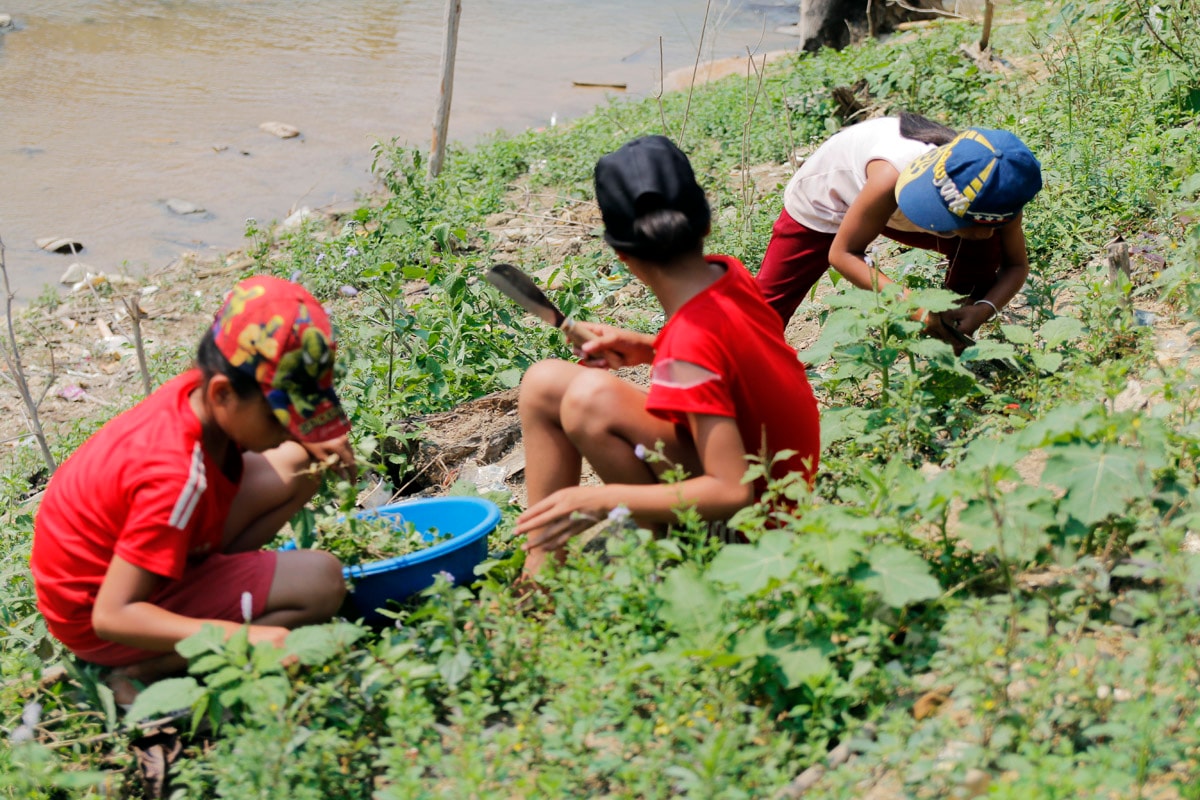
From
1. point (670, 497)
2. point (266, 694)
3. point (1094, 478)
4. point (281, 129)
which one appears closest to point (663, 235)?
point (670, 497)

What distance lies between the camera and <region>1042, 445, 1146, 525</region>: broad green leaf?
213cm

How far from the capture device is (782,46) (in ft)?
45.0

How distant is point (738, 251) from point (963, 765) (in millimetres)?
3531

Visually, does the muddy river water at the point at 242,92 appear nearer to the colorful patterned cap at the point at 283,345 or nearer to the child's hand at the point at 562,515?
the child's hand at the point at 562,515

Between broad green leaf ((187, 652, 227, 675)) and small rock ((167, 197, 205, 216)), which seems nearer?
broad green leaf ((187, 652, 227, 675))

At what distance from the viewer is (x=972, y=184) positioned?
10.1 ft

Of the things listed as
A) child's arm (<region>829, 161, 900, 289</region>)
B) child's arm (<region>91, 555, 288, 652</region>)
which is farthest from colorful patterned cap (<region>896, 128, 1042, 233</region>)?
child's arm (<region>91, 555, 288, 652</region>)

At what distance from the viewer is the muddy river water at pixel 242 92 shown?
813 cm

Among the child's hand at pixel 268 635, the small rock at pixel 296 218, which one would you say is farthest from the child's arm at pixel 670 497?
the small rock at pixel 296 218

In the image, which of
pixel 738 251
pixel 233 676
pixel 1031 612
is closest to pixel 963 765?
pixel 1031 612

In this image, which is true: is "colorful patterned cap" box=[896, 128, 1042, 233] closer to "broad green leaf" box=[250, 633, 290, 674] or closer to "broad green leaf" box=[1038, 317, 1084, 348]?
"broad green leaf" box=[1038, 317, 1084, 348]

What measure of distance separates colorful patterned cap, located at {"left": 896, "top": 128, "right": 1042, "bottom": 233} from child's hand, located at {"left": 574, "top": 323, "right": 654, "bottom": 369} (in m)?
0.93

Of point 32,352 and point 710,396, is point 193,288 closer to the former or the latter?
point 32,352

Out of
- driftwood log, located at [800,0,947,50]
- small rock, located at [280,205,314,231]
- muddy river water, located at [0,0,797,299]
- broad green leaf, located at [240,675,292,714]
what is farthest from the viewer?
driftwood log, located at [800,0,947,50]
